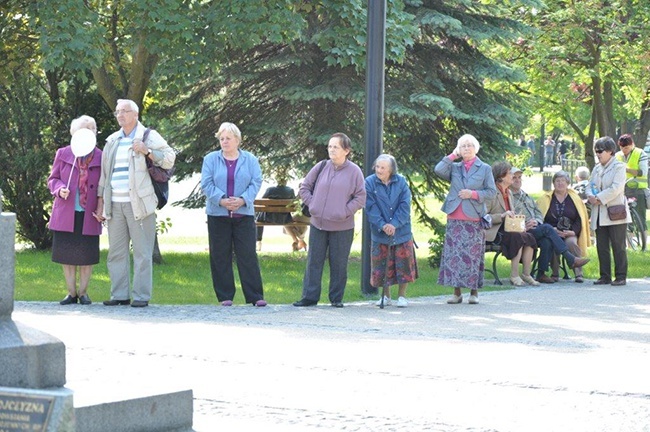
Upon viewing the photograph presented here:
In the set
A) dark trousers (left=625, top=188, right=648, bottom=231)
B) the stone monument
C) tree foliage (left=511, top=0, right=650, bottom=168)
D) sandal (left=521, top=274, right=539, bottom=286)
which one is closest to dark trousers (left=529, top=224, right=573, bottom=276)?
sandal (left=521, top=274, right=539, bottom=286)

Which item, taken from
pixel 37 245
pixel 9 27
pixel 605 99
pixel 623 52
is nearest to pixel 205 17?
pixel 9 27

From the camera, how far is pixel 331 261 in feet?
48.0

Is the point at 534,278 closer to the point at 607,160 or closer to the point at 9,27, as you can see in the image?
the point at 607,160

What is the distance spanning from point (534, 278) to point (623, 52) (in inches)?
528

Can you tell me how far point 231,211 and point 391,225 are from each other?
5.29 feet

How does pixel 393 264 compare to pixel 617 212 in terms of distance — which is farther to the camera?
pixel 617 212

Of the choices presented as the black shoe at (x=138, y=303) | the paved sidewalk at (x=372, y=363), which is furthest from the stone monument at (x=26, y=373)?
the black shoe at (x=138, y=303)

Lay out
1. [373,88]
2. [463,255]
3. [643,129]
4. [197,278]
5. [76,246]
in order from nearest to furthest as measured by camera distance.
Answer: [76,246]
[463,255]
[373,88]
[197,278]
[643,129]

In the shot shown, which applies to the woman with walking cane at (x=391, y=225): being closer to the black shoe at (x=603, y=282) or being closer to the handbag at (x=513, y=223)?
the handbag at (x=513, y=223)

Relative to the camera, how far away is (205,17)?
61.2ft

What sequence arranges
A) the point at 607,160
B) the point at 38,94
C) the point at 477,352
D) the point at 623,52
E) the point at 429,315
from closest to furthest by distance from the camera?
the point at 477,352 < the point at 429,315 < the point at 607,160 < the point at 38,94 < the point at 623,52

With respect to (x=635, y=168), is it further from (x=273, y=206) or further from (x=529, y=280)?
(x=273, y=206)

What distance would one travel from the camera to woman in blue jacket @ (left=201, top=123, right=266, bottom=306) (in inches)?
566

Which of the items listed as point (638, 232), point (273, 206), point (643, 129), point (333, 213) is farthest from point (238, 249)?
point (643, 129)
